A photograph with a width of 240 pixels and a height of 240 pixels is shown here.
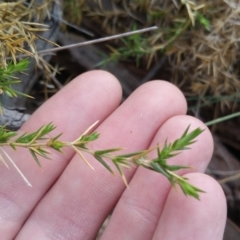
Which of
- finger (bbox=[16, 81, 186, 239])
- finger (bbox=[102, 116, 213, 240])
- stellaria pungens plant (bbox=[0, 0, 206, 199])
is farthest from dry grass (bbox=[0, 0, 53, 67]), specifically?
finger (bbox=[102, 116, 213, 240])

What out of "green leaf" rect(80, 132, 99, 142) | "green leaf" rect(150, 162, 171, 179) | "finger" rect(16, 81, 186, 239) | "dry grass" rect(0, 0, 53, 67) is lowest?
Answer: "finger" rect(16, 81, 186, 239)

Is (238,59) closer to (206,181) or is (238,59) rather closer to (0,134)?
(206,181)

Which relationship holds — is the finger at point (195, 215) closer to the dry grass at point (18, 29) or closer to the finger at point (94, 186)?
the finger at point (94, 186)

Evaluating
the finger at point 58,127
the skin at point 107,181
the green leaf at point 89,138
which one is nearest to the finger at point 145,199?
the skin at point 107,181

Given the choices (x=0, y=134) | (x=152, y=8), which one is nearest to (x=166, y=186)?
(x=0, y=134)

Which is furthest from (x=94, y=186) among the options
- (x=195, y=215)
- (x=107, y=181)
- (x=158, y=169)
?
(x=158, y=169)

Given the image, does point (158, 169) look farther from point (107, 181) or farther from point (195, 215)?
point (107, 181)

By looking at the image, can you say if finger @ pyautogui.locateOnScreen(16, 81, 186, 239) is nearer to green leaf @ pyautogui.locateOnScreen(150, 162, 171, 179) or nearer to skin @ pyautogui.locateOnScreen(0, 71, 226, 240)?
skin @ pyautogui.locateOnScreen(0, 71, 226, 240)
